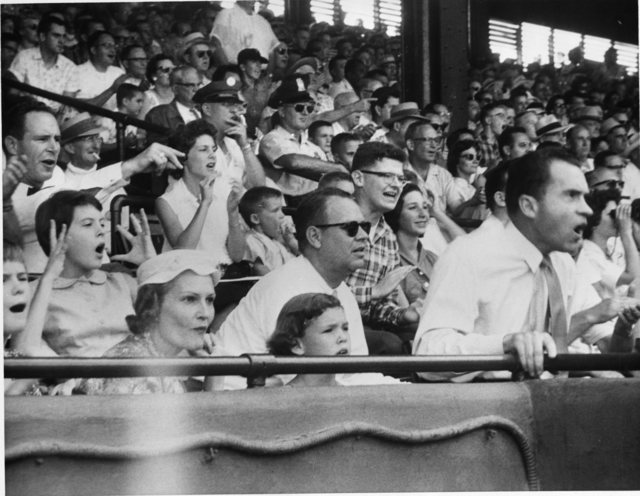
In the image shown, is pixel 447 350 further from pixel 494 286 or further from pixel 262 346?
pixel 262 346

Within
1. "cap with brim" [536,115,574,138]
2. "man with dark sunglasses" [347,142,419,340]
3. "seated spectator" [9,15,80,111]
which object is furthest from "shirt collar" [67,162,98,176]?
"cap with brim" [536,115,574,138]

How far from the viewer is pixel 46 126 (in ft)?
17.3

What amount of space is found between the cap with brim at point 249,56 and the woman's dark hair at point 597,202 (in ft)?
4.94

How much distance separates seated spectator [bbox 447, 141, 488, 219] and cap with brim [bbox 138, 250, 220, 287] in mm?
1125

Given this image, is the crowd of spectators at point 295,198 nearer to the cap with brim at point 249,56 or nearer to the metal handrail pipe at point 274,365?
the cap with brim at point 249,56

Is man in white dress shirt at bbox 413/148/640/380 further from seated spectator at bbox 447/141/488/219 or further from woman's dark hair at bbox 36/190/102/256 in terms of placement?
woman's dark hair at bbox 36/190/102/256

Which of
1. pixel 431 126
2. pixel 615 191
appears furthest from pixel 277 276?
pixel 615 191

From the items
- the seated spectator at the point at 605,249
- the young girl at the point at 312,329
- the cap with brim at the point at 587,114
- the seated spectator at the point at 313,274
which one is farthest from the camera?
the cap with brim at the point at 587,114

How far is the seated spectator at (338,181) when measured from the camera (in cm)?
550

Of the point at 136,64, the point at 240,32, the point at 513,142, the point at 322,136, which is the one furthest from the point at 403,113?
the point at 136,64

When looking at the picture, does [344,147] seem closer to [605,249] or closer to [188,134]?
[188,134]

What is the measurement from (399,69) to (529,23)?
24.0 inches

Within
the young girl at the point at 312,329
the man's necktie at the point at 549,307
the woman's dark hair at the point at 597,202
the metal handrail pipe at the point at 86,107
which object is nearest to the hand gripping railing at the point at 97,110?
the metal handrail pipe at the point at 86,107

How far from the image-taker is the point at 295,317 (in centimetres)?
507
